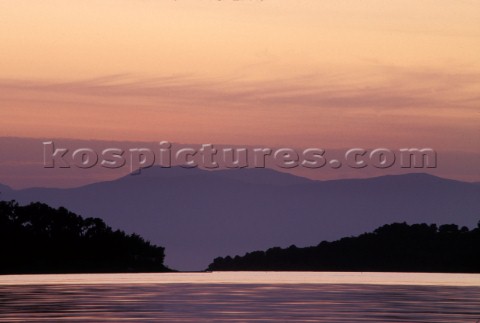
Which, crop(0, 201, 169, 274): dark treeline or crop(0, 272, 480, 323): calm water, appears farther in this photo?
crop(0, 201, 169, 274): dark treeline

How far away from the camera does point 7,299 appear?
1602 inches

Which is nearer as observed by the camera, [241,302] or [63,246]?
[241,302]

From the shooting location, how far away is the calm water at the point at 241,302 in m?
31.4

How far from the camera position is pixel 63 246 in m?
79.4

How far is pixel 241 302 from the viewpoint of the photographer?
1494 inches

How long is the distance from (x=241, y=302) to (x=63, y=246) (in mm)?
43159

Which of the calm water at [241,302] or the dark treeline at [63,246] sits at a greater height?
the dark treeline at [63,246]

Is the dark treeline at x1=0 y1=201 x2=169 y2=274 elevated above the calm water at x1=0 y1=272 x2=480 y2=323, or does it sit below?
above

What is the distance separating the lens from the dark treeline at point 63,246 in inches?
3036

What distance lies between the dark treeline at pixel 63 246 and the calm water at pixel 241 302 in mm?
21727

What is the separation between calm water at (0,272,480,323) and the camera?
1237 inches

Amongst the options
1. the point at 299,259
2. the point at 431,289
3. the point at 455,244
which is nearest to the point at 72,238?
the point at 299,259

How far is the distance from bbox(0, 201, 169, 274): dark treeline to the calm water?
71.3 feet

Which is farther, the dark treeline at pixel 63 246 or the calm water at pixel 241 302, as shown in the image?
the dark treeline at pixel 63 246
